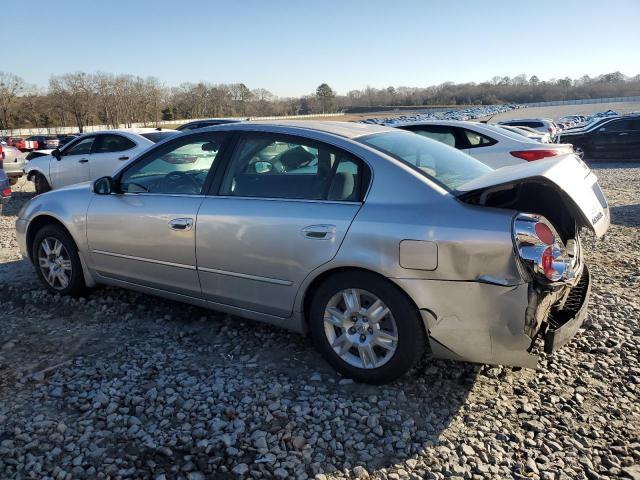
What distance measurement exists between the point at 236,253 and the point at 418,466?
5.71 ft

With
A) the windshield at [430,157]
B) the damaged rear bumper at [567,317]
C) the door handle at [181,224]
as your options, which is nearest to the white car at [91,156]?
the door handle at [181,224]

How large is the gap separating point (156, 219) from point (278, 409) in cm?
176

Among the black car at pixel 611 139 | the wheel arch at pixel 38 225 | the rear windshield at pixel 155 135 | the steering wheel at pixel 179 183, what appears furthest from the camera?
the black car at pixel 611 139

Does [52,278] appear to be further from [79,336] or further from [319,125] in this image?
[319,125]

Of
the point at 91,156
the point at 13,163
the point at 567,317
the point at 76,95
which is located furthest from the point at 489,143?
the point at 76,95

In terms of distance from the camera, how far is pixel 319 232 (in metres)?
3.02

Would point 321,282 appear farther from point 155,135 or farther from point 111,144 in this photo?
point 111,144

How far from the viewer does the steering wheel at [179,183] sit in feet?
12.2

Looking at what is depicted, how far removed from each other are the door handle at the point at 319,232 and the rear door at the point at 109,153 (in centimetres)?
742

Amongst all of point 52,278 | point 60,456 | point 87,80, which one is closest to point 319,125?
point 60,456

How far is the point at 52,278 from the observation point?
4.60 metres

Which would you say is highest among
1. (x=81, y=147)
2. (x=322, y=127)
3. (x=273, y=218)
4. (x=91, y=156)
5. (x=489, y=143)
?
(x=322, y=127)

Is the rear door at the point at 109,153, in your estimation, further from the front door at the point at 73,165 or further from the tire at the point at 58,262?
the tire at the point at 58,262

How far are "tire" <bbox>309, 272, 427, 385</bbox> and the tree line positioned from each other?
68.8 meters
